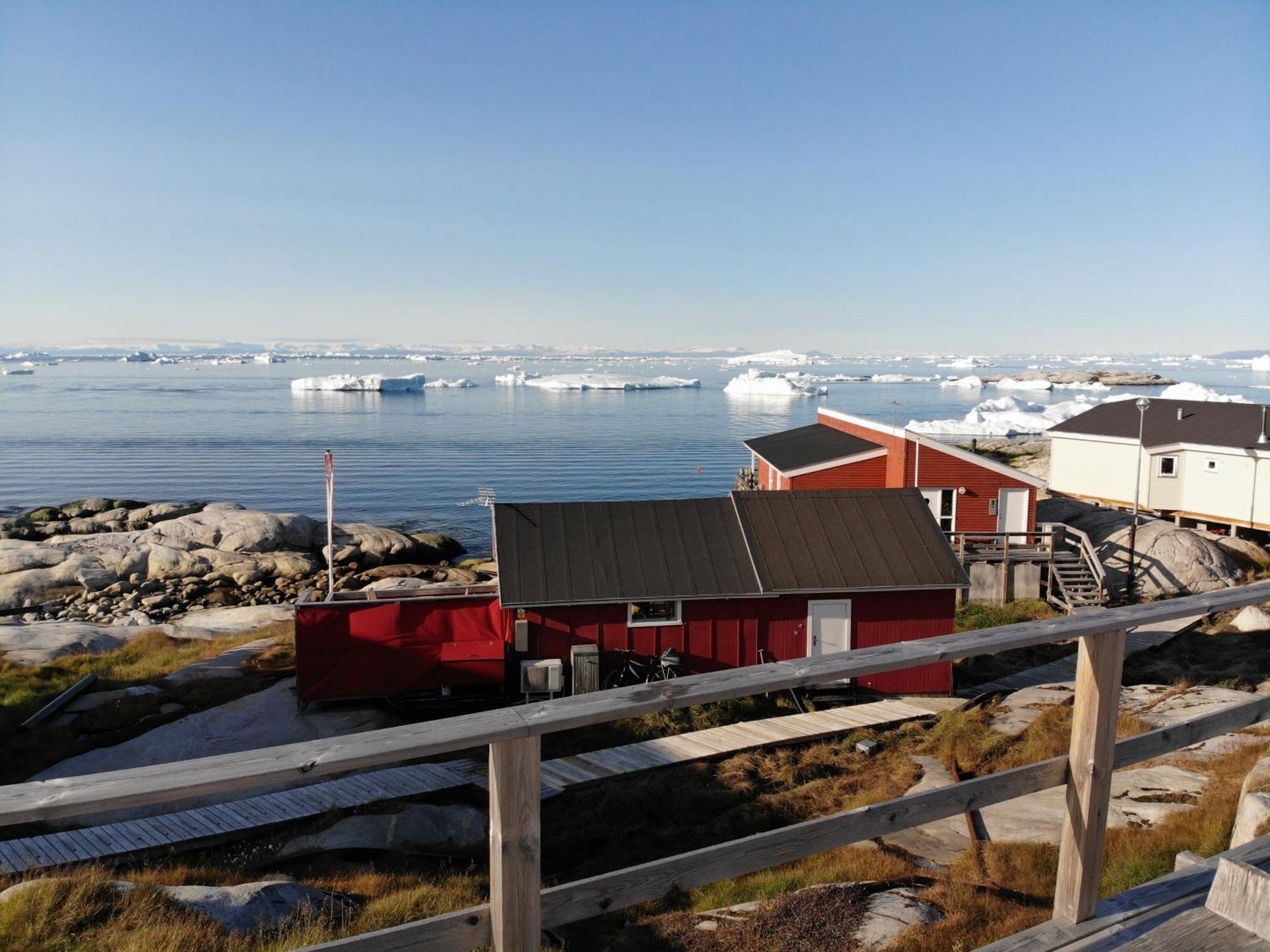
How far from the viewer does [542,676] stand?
65.5 ft

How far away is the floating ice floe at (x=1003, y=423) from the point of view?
86.8 m

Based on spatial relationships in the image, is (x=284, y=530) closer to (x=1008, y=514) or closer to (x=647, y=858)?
(x=1008, y=514)

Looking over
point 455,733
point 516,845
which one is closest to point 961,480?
point 516,845

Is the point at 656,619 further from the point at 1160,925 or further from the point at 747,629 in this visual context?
the point at 1160,925

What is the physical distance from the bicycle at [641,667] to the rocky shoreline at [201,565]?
14.4 metres

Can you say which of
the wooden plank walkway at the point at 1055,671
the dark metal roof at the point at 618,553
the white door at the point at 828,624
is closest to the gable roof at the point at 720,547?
the dark metal roof at the point at 618,553

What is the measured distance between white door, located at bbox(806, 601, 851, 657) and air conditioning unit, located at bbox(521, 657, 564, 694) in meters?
5.75

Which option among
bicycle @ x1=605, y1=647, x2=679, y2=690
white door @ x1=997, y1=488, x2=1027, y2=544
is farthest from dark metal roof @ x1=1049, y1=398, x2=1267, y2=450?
bicycle @ x1=605, y1=647, x2=679, y2=690

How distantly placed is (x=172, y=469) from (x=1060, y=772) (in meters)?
81.3

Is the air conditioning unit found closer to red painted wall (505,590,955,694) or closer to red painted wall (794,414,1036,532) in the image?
red painted wall (505,590,955,694)

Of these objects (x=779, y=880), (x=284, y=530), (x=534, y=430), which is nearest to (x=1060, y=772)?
(x=779, y=880)

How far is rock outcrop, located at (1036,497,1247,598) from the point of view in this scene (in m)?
30.9

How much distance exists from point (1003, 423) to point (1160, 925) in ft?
316

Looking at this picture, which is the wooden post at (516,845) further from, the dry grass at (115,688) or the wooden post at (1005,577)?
the wooden post at (1005,577)
